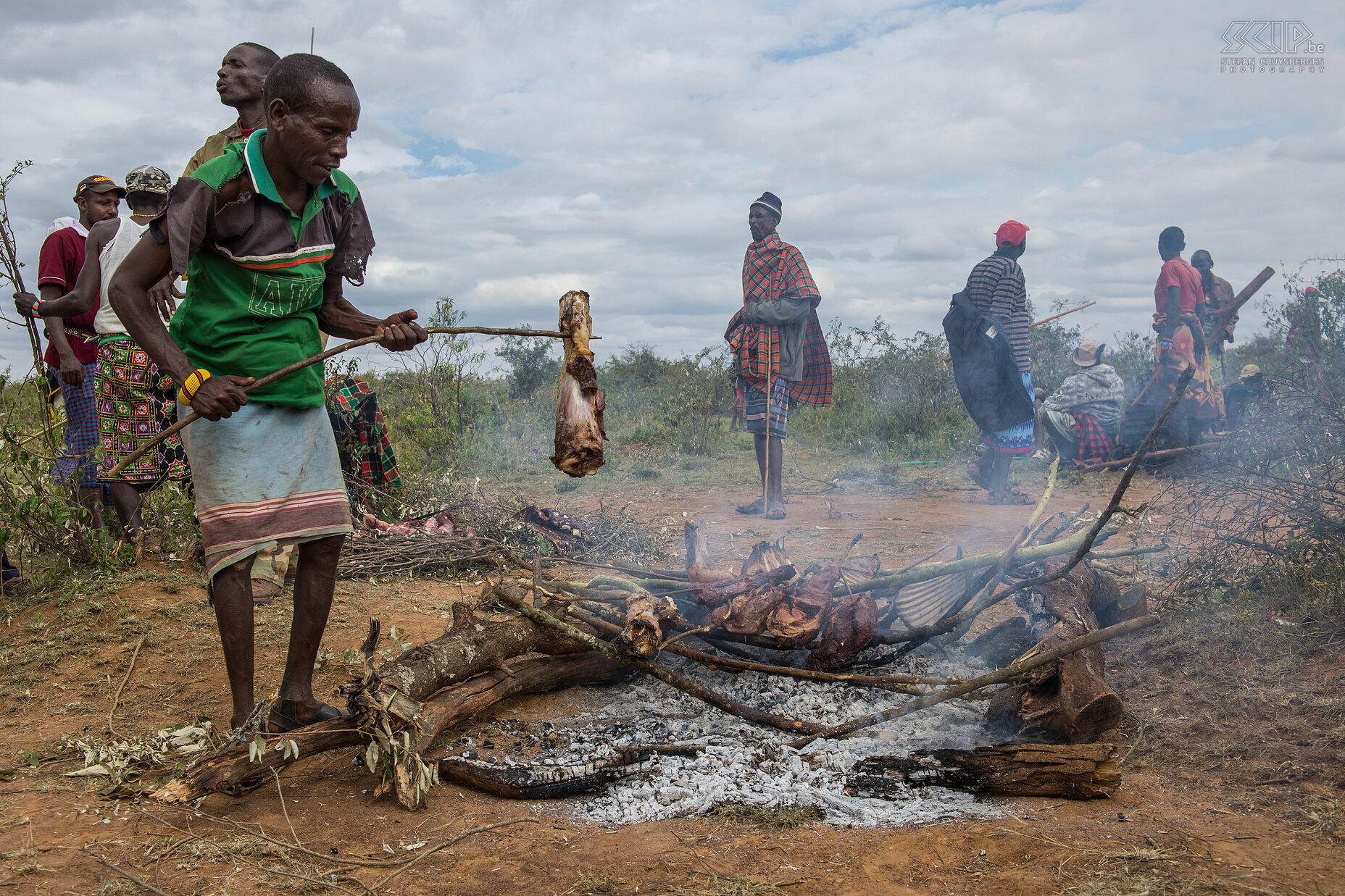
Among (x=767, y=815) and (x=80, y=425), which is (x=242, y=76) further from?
(x=767, y=815)

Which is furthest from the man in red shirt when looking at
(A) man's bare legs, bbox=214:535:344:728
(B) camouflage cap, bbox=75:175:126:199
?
(A) man's bare legs, bbox=214:535:344:728

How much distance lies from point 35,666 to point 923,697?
10.8 feet

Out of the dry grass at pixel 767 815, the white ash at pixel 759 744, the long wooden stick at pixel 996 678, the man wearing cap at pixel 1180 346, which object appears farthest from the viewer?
the man wearing cap at pixel 1180 346

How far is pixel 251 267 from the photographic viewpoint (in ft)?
8.40

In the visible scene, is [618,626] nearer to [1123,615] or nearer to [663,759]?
[663,759]

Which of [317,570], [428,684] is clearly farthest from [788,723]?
[317,570]

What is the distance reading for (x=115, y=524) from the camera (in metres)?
4.73

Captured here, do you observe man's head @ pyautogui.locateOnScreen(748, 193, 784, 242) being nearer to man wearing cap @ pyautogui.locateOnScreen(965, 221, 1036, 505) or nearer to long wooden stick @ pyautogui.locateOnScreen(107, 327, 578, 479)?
man wearing cap @ pyautogui.locateOnScreen(965, 221, 1036, 505)

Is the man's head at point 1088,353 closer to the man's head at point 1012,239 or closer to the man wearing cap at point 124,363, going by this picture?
the man's head at point 1012,239

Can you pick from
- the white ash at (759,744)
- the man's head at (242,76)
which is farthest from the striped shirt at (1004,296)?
the man's head at (242,76)

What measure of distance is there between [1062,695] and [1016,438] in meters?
4.92

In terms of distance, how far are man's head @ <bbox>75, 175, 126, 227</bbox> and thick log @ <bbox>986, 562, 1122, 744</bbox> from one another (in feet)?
15.6

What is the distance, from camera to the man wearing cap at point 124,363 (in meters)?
4.21

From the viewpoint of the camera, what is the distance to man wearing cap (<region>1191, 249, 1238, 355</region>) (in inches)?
→ 332
